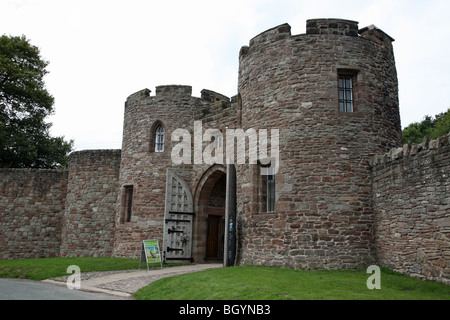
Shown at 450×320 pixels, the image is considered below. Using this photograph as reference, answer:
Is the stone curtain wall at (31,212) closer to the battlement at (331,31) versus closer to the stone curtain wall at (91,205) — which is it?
the stone curtain wall at (91,205)

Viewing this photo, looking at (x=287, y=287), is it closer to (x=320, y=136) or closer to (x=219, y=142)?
(x=320, y=136)

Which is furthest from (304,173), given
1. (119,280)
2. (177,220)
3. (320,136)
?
(177,220)

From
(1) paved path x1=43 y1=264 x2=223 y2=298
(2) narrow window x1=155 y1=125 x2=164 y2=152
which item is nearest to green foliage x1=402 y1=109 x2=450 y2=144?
(2) narrow window x1=155 y1=125 x2=164 y2=152

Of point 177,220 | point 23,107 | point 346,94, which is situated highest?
point 23,107

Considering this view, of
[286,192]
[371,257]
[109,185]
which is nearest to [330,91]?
[286,192]

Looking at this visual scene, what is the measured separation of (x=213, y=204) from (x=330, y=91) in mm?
7071

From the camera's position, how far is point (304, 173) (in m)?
11.5

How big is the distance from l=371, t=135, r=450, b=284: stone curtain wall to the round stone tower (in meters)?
0.55

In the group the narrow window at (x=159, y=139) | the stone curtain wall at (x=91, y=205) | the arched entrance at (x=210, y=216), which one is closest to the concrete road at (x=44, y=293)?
the arched entrance at (x=210, y=216)

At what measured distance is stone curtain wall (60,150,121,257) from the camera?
1877cm

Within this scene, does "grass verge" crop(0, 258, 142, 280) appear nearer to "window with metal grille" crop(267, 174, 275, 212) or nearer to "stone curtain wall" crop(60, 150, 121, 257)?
"stone curtain wall" crop(60, 150, 121, 257)

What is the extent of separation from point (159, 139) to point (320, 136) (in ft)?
26.3

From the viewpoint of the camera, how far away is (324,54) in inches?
478

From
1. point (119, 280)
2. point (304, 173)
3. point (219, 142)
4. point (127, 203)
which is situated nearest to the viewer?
point (119, 280)
